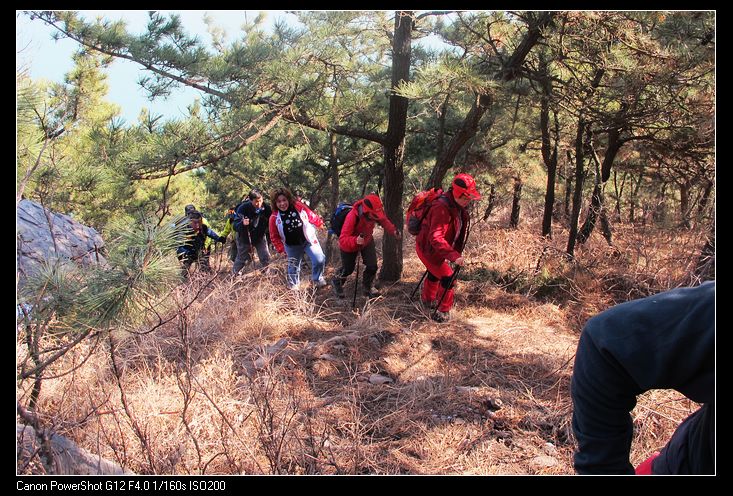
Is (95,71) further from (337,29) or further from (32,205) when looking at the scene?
(32,205)

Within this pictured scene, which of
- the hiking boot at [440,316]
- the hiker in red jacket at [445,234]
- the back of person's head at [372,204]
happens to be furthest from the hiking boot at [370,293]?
the back of person's head at [372,204]

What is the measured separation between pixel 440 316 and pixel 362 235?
1458 mm

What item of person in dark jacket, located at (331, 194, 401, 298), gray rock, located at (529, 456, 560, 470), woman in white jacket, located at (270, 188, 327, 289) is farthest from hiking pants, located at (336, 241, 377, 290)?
gray rock, located at (529, 456, 560, 470)

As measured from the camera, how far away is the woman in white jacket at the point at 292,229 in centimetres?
733

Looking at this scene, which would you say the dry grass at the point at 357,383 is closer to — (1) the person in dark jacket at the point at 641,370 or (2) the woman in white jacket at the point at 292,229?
(2) the woman in white jacket at the point at 292,229

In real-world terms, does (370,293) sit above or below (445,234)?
below

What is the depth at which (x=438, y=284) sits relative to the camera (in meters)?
6.88

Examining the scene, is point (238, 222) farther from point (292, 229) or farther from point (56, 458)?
point (56, 458)

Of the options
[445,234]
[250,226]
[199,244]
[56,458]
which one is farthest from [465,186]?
[56,458]

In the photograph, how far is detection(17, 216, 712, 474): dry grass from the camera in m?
3.51

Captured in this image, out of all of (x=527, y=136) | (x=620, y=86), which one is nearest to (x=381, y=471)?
(x=620, y=86)

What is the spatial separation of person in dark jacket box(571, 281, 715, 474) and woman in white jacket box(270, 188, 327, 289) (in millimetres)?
6019

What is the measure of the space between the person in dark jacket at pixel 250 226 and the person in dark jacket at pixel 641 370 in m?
7.39

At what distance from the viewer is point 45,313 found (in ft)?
8.55
